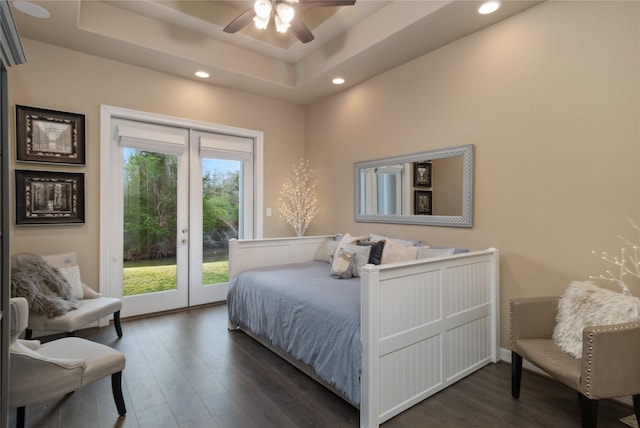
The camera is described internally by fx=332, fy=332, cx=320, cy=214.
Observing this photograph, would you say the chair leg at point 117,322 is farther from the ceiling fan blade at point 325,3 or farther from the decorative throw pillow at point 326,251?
the ceiling fan blade at point 325,3

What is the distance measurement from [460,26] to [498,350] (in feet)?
9.22

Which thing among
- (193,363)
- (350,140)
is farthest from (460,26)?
(193,363)

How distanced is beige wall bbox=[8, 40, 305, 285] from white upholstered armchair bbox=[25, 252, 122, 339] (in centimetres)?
21

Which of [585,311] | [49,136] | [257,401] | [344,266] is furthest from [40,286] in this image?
[585,311]

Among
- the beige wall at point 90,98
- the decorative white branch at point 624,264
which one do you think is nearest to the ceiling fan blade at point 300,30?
the beige wall at point 90,98

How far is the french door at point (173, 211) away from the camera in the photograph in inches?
149

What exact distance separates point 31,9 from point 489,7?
12.1 feet

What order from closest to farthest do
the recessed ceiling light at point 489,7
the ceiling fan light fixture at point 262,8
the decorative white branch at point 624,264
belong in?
the decorative white branch at point 624,264 → the ceiling fan light fixture at point 262,8 → the recessed ceiling light at point 489,7

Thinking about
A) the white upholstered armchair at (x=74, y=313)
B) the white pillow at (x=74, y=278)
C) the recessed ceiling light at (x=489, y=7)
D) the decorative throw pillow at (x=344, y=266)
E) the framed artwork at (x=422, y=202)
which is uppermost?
the recessed ceiling light at (x=489, y=7)

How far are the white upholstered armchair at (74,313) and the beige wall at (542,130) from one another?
3066mm

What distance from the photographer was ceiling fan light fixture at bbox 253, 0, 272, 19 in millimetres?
2447

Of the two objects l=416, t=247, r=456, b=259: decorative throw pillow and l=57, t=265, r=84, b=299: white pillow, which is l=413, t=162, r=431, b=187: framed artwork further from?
l=57, t=265, r=84, b=299: white pillow

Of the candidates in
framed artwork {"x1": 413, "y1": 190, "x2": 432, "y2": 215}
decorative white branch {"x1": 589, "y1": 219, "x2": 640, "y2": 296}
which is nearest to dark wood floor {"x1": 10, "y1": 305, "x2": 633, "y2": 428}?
decorative white branch {"x1": 589, "y1": 219, "x2": 640, "y2": 296}

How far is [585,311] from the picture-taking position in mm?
2047
